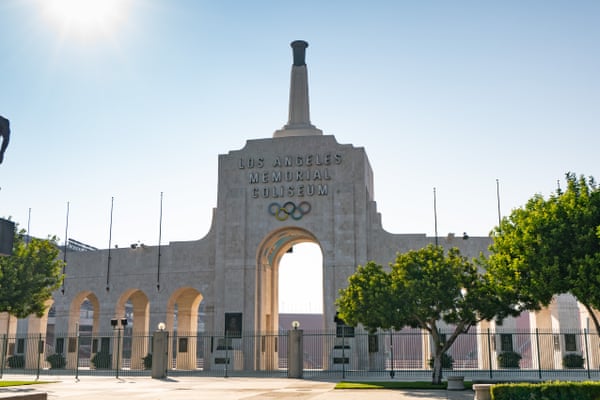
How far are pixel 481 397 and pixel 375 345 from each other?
97.8 feet

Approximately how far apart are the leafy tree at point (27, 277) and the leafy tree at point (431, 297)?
80.2ft

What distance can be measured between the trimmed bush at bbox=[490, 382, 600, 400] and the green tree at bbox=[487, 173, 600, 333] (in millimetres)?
6077

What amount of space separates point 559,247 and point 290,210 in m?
31.9

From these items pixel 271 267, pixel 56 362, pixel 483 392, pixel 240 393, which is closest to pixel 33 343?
pixel 56 362

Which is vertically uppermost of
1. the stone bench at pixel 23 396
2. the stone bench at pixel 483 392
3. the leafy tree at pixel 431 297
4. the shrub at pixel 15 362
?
the leafy tree at pixel 431 297

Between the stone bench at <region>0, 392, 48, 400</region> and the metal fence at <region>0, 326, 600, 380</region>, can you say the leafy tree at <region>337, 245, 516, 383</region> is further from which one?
the stone bench at <region>0, 392, 48, 400</region>

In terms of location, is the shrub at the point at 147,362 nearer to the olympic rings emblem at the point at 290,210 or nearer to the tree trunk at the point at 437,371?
the olympic rings emblem at the point at 290,210

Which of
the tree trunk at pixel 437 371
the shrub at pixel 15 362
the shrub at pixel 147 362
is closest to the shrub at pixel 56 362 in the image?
the shrub at pixel 15 362

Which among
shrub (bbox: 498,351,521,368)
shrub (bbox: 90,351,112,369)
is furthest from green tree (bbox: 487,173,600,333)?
shrub (bbox: 90,351,112,369)

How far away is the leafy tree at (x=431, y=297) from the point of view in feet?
120

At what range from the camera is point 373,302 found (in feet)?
129

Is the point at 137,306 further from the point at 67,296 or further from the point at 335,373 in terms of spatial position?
the point at 335,373

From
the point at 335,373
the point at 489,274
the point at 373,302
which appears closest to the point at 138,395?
the point at 373,302

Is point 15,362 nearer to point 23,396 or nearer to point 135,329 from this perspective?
point 135,329
